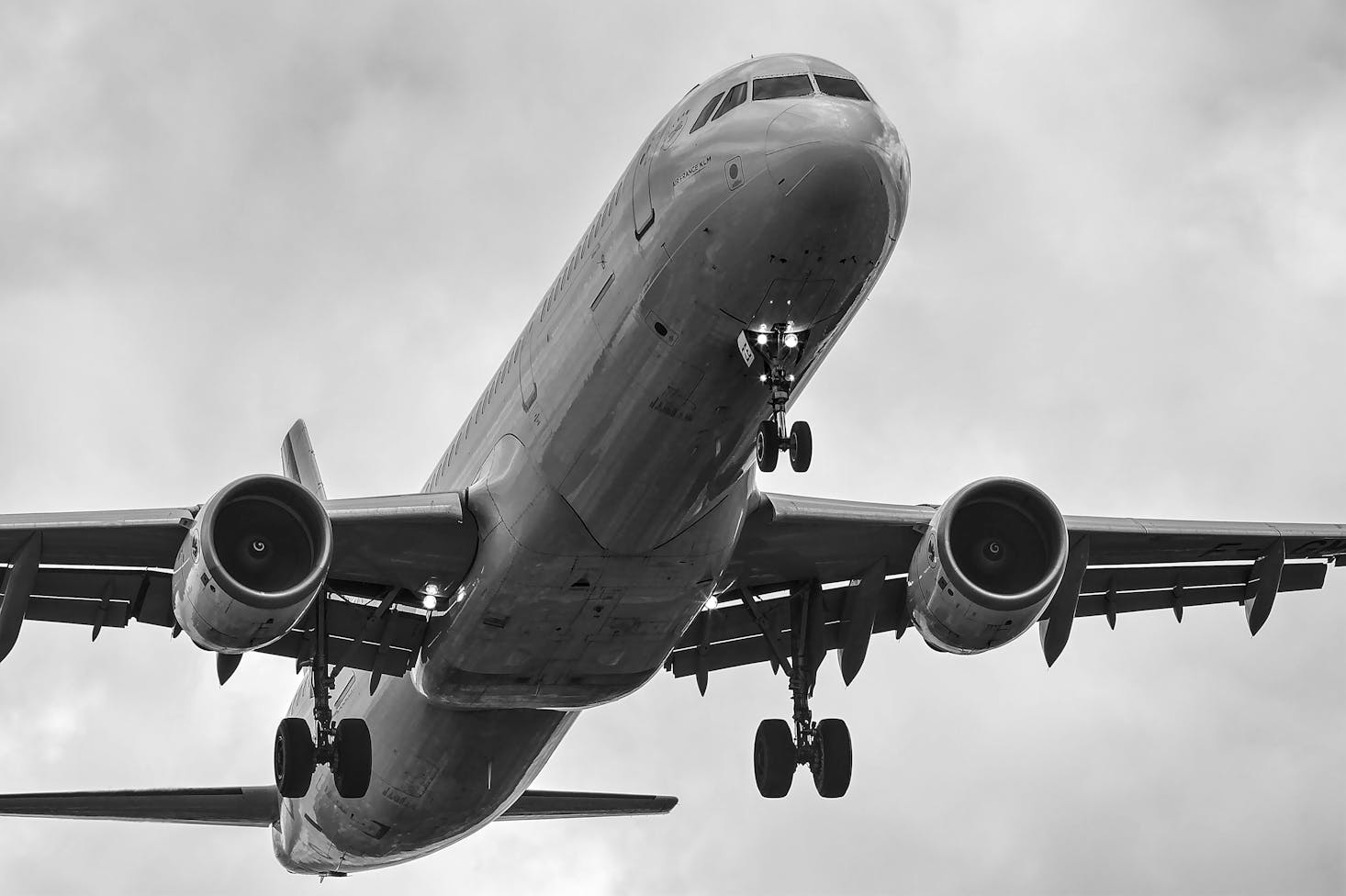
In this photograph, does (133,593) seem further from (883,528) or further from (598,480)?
(883,528)

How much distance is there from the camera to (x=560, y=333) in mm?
19000

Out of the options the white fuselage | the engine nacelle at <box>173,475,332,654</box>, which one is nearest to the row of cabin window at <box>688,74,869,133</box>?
the white fuselage

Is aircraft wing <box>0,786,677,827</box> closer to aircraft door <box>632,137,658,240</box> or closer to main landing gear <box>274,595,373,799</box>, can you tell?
main landing gear <box>274,595,373,799</box>

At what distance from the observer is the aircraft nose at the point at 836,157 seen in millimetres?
15727

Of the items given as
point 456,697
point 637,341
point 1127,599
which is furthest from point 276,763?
point 1127,599

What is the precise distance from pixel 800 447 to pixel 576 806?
1439 cm

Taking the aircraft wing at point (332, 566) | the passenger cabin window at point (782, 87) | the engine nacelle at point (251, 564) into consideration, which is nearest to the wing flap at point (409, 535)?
the aircraft wing at point (332, 566)

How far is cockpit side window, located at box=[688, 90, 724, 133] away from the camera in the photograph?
17.1m

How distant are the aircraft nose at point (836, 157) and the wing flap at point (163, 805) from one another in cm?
1494

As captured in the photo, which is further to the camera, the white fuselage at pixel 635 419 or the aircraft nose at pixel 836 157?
the white fuselage at pixel 635 419

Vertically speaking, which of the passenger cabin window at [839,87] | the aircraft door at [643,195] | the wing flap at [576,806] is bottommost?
the wing flap at [576,806]

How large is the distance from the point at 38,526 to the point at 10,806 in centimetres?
628

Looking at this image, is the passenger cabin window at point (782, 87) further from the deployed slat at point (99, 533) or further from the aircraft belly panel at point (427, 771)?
the aircraft belly panel at point (427, 771)

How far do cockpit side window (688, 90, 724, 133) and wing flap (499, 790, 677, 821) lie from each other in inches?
568
